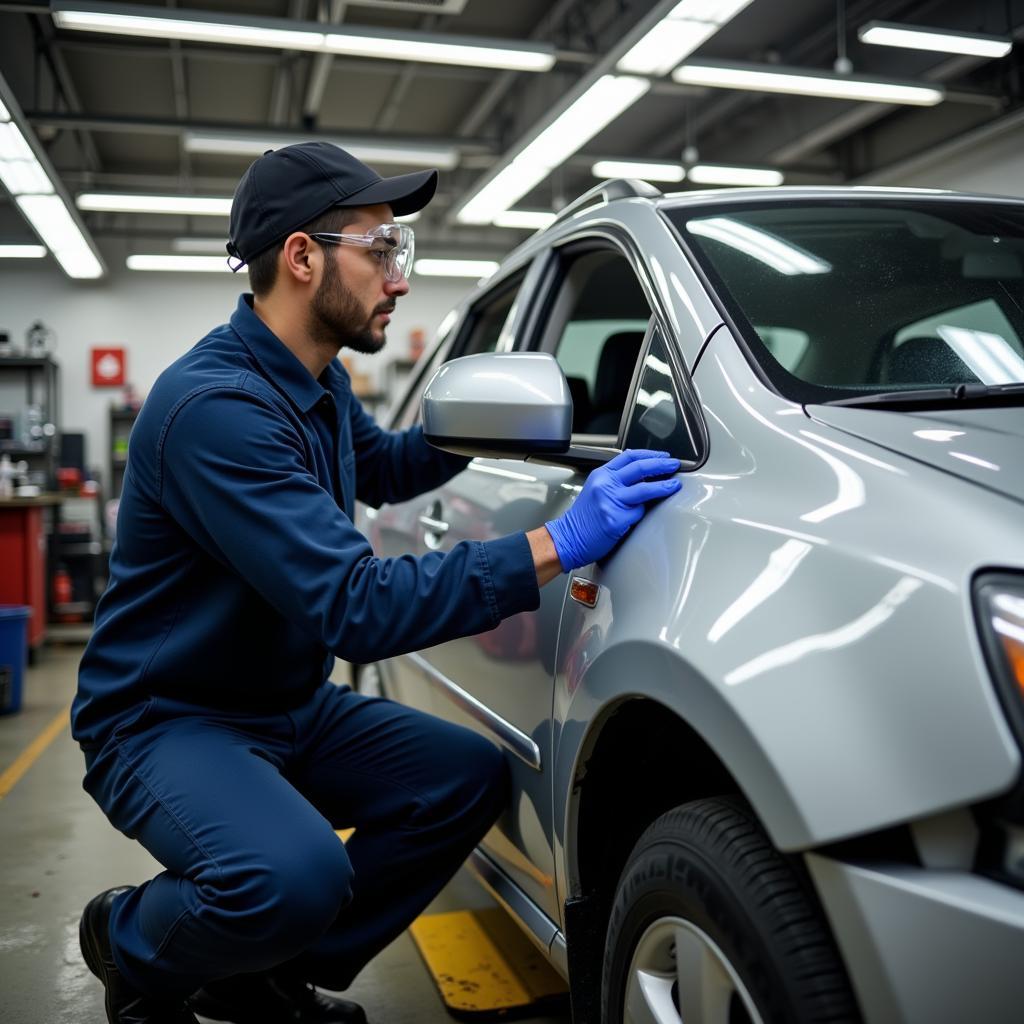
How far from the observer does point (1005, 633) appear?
0.86 m

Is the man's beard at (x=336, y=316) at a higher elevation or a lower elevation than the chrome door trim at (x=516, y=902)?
higher

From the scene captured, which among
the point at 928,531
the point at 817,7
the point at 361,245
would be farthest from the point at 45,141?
the point at 928,531

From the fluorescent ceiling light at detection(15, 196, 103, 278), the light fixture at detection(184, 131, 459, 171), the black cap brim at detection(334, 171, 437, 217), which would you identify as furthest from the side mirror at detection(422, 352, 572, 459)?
the fluorescent ceiling light at detection(15, 196, 103, 278)

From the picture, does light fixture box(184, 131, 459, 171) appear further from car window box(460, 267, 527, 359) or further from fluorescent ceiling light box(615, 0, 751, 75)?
car window box(460, 267, 527, 359)

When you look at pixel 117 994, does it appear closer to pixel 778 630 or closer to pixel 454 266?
pixel 778 630

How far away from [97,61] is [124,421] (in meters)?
4.63

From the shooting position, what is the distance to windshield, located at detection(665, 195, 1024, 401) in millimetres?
1442

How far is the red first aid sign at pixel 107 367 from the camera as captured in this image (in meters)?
11.9

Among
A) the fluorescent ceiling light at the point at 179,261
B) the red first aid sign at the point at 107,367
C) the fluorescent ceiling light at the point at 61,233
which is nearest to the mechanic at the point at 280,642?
the fluorescent ceiling light at the point at 61,233

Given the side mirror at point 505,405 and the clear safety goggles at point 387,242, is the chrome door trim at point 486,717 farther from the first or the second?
the clear safety goggles at point 387,242

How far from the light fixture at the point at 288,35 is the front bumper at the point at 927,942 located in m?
5.40

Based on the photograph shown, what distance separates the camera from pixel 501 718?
1849 millimetres

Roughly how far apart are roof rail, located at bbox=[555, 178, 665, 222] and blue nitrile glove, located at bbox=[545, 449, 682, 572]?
59cm

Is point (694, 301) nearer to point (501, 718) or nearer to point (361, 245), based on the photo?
point (361, 245)
